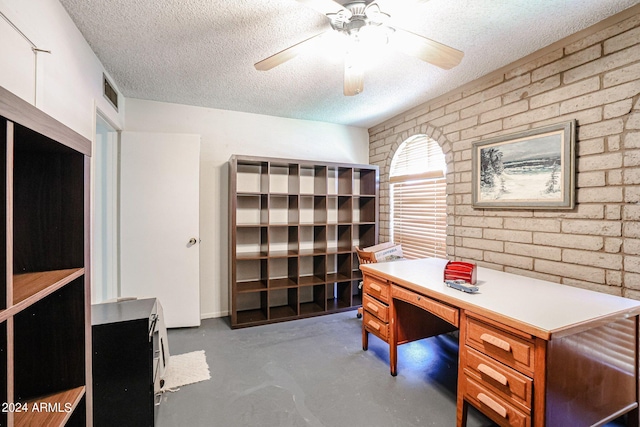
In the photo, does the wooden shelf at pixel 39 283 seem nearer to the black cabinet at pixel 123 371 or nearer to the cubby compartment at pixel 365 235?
the black cabinet at pixel 123 371

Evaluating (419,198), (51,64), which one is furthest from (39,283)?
(419,198)

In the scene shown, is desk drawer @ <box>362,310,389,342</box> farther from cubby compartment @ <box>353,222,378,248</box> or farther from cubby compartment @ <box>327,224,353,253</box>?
cubby compartment @ <box>353,222,378,248</box>

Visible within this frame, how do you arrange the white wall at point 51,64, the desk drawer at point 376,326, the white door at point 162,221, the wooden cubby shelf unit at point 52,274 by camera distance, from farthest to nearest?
the white door at point 162,221
the desk drawer at point 376,326
the white wall at point 51,64
the wooden cubby shelf unit at point 52,274

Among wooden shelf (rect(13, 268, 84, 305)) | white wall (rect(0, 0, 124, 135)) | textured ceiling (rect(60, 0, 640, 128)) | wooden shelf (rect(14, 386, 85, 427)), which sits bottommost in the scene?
wooden shelf (rect(14, 386, 85, 427))

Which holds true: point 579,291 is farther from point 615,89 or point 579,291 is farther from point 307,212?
point 307,212

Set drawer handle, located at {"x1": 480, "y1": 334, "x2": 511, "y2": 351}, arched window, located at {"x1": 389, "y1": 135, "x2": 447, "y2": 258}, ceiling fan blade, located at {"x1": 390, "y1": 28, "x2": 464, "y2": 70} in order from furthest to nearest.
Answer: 1. arched window, located at {"x1": 389, "y1": 135, "x2": 447, "y2": 258}
2. ceiling fan blade, located at {"x1": 390, "y1": 28, "x2": 464, "y2": 70}
3. drawer handle, located at {"x1": 480, "y1": 334, "x2": 511, "y2": 351}

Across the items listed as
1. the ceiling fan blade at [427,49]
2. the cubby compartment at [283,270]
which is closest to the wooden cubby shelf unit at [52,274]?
the ceiling fan blade at [427,49]

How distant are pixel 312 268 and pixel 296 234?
62 cm

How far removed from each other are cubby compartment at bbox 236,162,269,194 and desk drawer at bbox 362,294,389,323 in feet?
5.68

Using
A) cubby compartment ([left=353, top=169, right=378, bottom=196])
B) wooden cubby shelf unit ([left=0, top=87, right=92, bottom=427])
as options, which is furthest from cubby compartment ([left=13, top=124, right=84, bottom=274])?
cubby compartment ([left=353, top=169, right=378, bottom=196])

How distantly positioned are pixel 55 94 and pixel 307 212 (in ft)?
8.42

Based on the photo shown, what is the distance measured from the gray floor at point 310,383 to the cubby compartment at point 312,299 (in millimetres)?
510

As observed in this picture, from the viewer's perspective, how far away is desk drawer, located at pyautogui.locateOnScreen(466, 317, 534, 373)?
1309 millimetres

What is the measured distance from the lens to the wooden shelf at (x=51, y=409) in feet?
2.30
